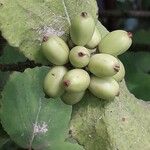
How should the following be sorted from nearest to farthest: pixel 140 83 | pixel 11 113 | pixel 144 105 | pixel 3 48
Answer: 1. pixel 11 113
2. pixel 144 105
3. pixel 3 48
4. pixel 140 83

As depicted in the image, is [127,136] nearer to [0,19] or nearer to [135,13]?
[0,19]

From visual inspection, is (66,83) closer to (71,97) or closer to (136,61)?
(71,97)

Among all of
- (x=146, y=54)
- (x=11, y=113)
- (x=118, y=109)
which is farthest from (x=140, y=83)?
(x=11, y=113)

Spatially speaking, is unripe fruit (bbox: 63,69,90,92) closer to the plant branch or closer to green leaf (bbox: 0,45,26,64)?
green leaf (bbox: 0,45,26,64)

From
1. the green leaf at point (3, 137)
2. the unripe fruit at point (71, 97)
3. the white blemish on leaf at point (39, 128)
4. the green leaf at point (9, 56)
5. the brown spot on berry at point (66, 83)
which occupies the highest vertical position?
the brown spot on berry at point (66, 83)

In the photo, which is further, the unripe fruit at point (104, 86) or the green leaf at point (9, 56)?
the green leaf at point (9, 56)

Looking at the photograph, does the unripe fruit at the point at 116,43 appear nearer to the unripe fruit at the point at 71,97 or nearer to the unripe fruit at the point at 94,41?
the unripe fruit at the point at 94,41

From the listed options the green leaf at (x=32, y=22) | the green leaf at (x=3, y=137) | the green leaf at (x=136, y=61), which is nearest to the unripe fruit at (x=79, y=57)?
the green leaf at (x=32, y=22)

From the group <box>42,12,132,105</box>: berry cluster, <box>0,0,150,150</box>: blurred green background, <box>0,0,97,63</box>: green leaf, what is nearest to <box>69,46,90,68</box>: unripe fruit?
<box>42,12,132,105</box>: berry cluster
